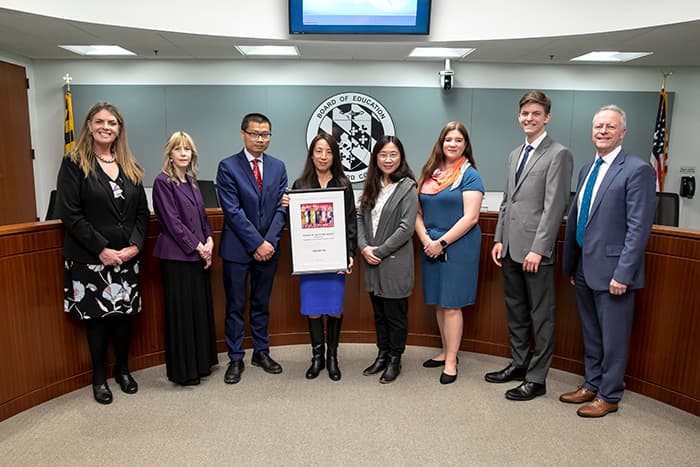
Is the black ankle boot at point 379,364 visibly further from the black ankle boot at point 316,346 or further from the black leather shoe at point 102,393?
the black leather shoe at point 102,393

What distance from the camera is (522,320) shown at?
9.36ft

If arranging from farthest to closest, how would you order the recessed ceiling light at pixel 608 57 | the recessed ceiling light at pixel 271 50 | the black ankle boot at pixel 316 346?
the recessed ceiling light at pixel 608 57 → the recessed ceiling light at pixel 271 50 → the black ankle boot at pixel 316 346

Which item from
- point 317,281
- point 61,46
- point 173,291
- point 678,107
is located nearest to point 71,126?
point 61,46

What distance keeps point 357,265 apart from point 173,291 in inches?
53.3

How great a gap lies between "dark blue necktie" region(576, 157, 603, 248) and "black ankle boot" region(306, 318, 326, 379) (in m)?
1.66

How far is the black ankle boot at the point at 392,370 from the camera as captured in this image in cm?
294

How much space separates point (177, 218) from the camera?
266 centimetres

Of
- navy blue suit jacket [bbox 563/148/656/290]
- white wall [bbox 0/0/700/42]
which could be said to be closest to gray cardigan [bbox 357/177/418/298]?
navy blue suit jacket [bbox 563/148/656/290]

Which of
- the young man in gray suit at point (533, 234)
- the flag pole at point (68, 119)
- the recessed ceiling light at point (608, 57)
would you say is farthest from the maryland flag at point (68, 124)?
the recessed ceiling light at point (608, 57)

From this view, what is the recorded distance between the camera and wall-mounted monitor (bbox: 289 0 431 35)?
4164mm

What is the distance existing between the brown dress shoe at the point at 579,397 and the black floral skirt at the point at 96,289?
260cm

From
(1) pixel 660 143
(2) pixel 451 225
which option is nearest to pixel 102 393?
(2) pixel 451 225

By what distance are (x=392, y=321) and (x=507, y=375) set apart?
827mm

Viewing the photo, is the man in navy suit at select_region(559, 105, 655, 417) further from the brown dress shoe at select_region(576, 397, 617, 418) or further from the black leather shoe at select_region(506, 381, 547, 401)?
the black leather shoe at select_region(506, 381, 547, 401)
